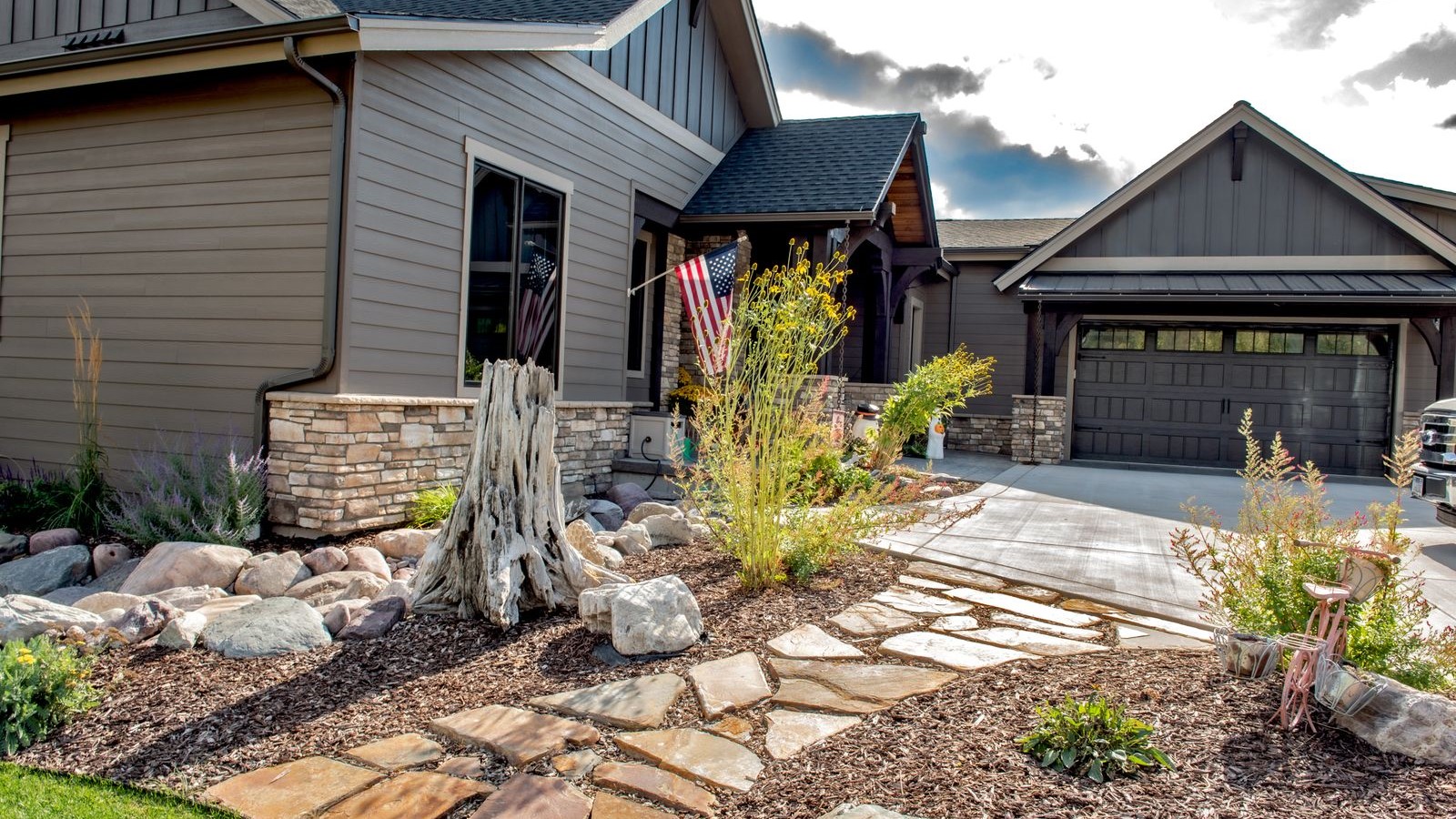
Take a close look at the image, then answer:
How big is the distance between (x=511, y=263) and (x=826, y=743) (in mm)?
5671

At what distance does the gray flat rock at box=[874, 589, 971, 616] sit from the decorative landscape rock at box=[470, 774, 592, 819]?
7.06 ft

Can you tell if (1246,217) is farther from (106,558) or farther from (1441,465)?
(106,558)

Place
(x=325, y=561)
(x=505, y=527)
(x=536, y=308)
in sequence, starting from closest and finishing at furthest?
(x=505, y=527)
(x=325, y=561)
(x=536, y=308)

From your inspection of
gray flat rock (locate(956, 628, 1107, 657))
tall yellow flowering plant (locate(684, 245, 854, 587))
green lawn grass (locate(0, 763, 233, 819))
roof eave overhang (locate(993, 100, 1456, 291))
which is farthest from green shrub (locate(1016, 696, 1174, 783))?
roof eave overhang (locate(993, 100, 1456, 291))

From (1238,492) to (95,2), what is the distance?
38.9ft

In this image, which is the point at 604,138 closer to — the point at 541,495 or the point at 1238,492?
the point at 541,495

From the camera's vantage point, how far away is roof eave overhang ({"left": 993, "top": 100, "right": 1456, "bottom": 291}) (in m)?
12.0

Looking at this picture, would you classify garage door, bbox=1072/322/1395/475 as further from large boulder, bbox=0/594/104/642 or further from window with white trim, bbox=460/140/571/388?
large boulder, bbox=0/594/104/642

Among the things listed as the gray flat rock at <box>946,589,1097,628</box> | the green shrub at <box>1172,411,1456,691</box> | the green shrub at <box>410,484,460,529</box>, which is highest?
the green shrub at <box>1172,411,1456,691</box>

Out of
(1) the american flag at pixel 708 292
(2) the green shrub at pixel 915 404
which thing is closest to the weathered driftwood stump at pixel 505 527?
(1) the american flag at pixel 708 292

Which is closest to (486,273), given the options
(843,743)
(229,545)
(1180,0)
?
(229,545)

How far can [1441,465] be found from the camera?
22.9ft

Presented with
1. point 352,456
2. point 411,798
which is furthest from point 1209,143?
point 411,798

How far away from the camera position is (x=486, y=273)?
24.7 feet
